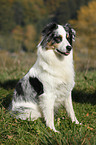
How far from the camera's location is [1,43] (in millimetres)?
45219

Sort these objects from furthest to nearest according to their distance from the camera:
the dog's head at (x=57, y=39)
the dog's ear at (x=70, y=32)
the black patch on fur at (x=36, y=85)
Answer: the black patch on fur at (x=36, y=85)
the dog's ear at (x=70, y=32)
the dog's head at (x=57, y=39)

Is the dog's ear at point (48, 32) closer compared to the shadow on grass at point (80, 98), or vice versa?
the dog's ear at point (48, 32)

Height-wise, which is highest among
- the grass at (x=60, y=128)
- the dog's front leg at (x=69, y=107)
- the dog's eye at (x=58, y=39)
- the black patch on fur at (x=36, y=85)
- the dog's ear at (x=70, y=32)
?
the dog's ear at (x=70, y=32)

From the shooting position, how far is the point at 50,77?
2.88 meters

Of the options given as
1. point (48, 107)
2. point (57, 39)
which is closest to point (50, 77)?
point (48, 107)

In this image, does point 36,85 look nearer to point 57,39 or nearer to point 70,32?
point 57,39

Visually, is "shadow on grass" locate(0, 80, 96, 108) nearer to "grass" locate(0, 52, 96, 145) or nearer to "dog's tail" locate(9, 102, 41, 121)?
"grass" locate(0, 52, 96, 145)

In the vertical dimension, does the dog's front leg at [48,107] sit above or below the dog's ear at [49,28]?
below

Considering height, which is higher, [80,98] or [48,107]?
[48,107]

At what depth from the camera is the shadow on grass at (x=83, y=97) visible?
4258mm

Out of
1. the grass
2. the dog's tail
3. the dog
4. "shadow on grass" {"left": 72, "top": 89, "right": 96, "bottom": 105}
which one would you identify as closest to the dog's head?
the dog

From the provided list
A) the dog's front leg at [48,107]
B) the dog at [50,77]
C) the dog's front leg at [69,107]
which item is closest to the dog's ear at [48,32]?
the dog at [50,77]

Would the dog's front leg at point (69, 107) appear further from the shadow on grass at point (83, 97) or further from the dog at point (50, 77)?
the shadow on grass at point (83, 97)

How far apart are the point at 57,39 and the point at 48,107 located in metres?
1.10
